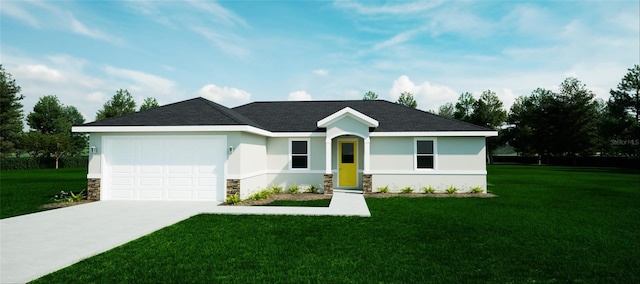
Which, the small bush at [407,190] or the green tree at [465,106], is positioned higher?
the green tree at [465,106]

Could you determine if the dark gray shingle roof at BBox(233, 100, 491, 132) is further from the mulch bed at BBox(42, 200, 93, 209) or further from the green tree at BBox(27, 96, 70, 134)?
the green tree at BBox(27, 96, 70, 134)

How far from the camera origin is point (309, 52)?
63.9 feet

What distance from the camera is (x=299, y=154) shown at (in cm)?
1689

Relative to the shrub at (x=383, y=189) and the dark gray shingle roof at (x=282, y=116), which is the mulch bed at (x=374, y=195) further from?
the dark gray shingle roof at (x=282, y=116)

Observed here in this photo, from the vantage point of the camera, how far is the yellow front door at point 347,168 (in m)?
17.1

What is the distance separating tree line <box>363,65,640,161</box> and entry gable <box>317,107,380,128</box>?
117 ft

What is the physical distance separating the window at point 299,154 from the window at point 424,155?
17.6ft

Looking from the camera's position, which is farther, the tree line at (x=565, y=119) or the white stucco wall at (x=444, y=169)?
the tree line at (x=565, y=119)

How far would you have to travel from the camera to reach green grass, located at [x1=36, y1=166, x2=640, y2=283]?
17.7 ft

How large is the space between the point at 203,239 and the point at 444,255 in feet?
16.4

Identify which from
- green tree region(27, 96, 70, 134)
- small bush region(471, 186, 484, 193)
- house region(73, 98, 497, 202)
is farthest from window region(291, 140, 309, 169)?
green tree region(27, 96, 70, 134)

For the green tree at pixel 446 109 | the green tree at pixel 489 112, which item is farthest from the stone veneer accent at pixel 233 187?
the green tree at pixel 446 109

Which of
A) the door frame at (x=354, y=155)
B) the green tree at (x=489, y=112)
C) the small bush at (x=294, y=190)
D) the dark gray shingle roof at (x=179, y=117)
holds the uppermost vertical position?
the green tree at (x=489, y=112)

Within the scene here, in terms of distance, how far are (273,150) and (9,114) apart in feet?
155
